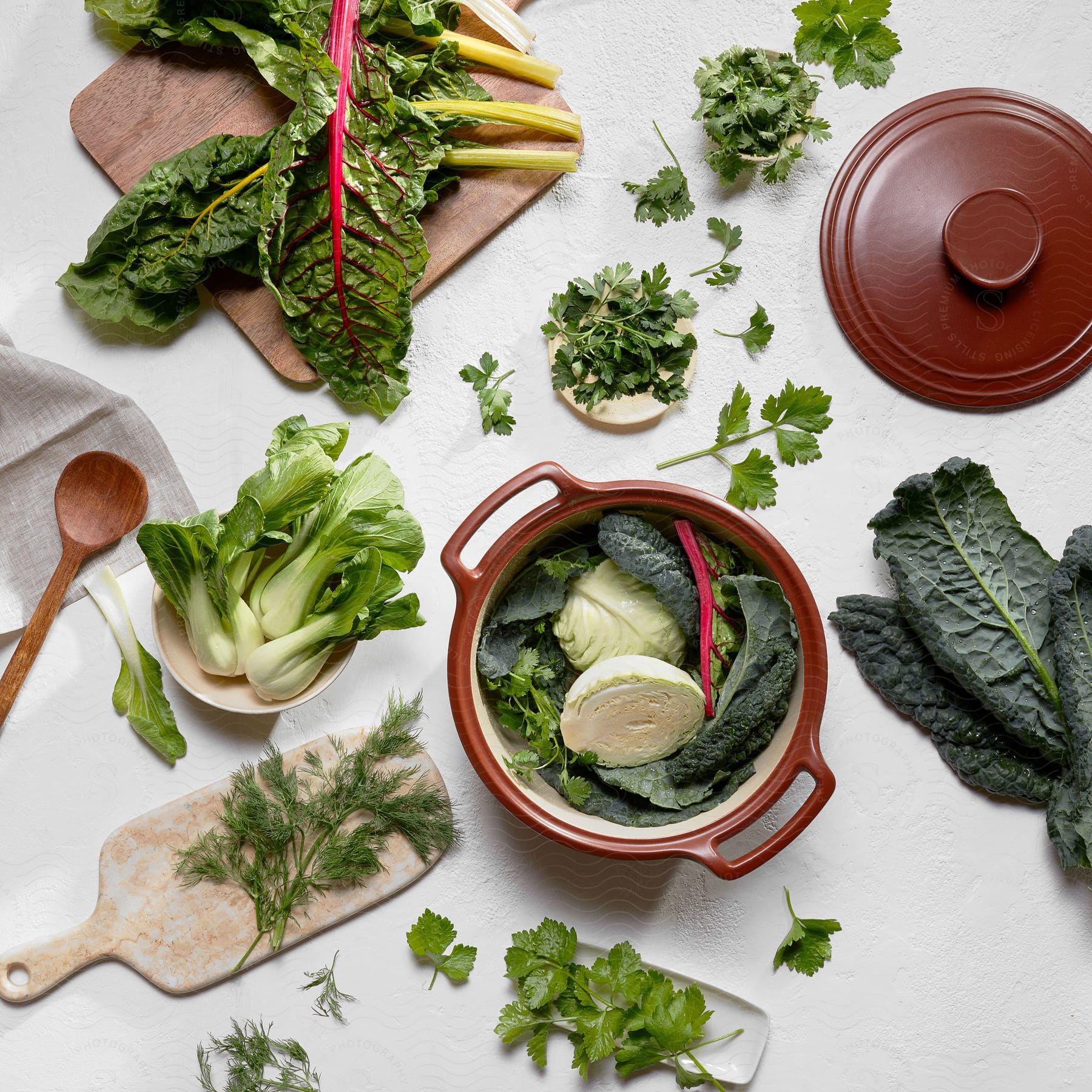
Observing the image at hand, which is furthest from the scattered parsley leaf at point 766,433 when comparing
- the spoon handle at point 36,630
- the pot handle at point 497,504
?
the spoon handle at point 36,630

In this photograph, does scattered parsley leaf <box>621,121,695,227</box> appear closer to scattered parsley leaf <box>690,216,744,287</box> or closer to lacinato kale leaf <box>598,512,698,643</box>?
scattered parsley leaf <box>690,216,744,287</box>

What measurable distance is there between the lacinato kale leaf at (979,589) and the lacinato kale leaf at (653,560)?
0.39 metres

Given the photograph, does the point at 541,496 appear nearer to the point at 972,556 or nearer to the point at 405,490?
the point at 405,490

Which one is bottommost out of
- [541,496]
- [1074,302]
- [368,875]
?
[368,875]

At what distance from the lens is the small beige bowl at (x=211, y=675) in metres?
1.67

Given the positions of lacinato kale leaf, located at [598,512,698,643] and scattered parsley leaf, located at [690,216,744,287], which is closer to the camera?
lacinato kale leaf, located at [598,512,698,643]

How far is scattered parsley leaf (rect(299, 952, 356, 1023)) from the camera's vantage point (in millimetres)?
1743

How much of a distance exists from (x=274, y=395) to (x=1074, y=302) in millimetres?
1483

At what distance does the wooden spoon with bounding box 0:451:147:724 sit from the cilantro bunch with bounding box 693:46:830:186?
124 centimetres

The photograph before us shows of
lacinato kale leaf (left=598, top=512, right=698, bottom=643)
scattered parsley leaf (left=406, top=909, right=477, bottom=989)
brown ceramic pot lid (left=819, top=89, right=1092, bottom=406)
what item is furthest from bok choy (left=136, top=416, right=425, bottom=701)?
brown ceramic pot lid (left=819, top=89, right=1092, bottom=406)

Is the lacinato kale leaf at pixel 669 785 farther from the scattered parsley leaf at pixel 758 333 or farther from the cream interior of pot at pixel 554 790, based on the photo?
the scattered parsley leaf at pixel 758 333

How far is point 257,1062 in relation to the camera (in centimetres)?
173

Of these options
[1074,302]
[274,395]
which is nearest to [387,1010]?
[274,395]

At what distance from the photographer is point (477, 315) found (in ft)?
5.84
